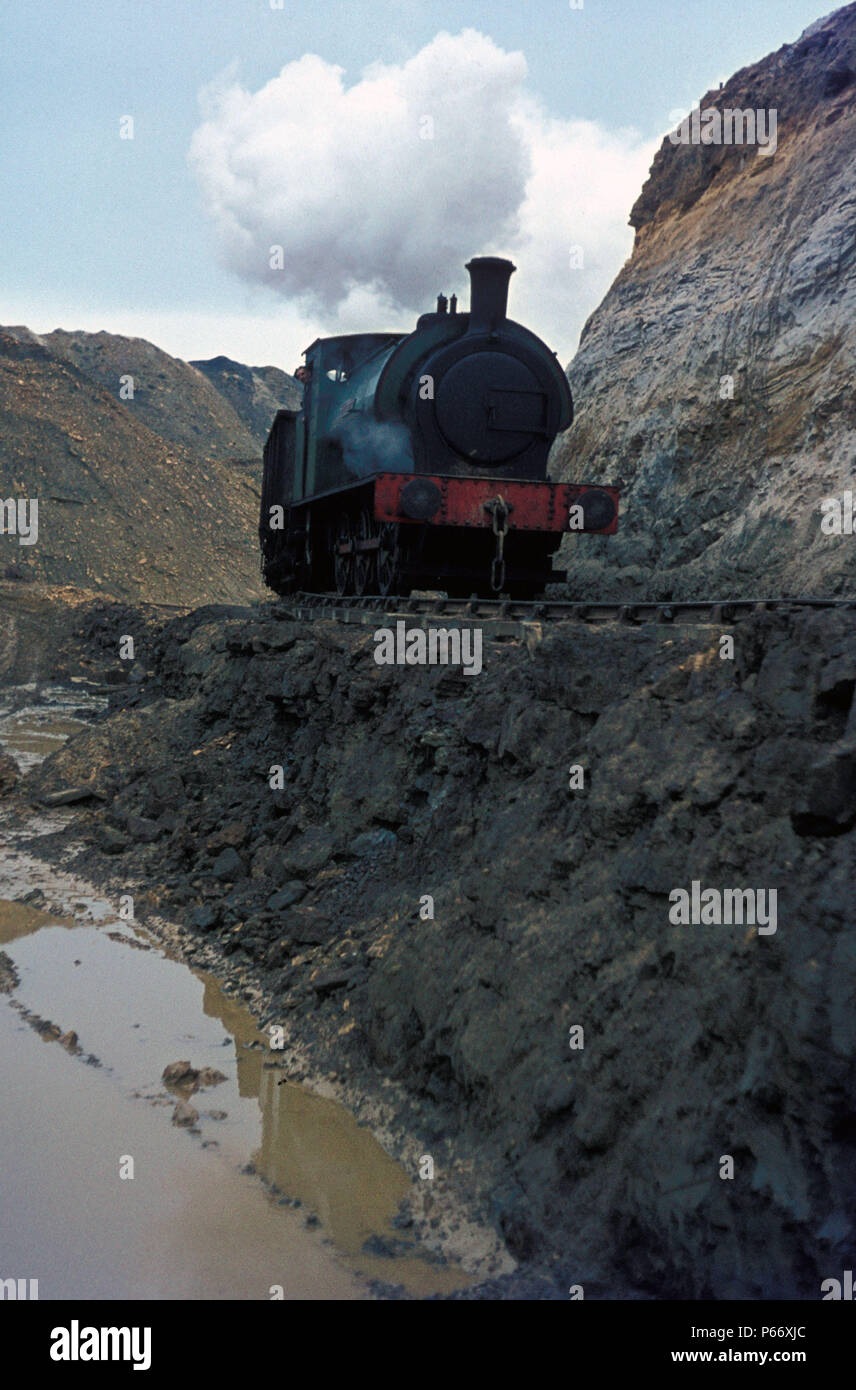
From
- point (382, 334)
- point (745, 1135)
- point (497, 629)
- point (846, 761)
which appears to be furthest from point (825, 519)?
point (745, 1135)

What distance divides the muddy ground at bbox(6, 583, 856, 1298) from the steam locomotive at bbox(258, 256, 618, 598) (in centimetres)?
284

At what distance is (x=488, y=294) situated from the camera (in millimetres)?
11789

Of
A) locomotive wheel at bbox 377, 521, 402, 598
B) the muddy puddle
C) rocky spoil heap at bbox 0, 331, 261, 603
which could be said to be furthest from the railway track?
rocky spoil heap at bbox 0, 331, 261, 603

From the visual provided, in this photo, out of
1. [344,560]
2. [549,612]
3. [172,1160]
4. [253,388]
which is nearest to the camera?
[172,1160]

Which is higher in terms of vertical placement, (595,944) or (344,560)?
(344,560)

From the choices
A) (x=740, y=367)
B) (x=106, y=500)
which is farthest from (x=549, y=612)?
(x=106, y=500)

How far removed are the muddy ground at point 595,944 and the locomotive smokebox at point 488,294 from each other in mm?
5136

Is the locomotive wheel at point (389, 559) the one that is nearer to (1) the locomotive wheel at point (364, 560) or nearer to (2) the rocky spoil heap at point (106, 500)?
(1) the locomotive wheel at point (364, 560)

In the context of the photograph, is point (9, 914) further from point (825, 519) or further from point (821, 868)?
point (825, 519)

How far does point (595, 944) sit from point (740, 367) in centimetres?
1382

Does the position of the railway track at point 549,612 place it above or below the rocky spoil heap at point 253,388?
below

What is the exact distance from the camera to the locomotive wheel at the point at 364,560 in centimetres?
1230

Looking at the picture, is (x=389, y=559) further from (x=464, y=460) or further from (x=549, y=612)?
(x=549, y=612)

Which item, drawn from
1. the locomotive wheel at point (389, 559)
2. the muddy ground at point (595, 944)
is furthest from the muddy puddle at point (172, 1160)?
the locomotive wheel at point (389, 559)
